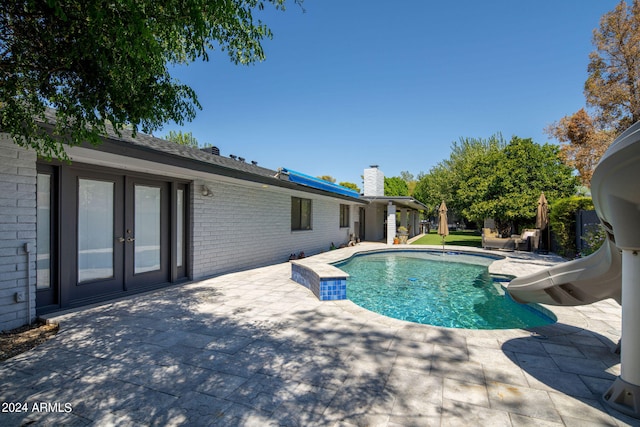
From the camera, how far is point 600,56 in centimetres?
1395

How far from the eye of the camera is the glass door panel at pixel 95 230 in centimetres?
596

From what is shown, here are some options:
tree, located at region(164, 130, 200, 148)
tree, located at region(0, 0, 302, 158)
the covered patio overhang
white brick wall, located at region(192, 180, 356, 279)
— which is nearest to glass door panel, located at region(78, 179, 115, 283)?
white brick wall, located at region(192, 180, 356, 279)

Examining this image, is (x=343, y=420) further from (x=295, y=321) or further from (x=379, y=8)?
(x=379, y=8)

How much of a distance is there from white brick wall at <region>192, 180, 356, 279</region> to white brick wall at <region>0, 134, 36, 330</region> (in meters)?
3.64

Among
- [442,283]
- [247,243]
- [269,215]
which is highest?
[269,215]

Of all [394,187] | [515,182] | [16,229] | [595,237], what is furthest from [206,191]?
[394,187]

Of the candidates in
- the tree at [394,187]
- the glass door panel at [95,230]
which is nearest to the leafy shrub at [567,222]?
the glass door panel at [95,230]

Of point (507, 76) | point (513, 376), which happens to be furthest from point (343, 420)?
point (507, 76)

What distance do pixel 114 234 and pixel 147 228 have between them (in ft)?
2.77

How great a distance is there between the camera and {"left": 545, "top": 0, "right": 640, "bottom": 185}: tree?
1316 cm

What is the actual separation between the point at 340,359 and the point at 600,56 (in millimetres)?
19182

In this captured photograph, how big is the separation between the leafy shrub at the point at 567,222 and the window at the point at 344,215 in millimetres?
11164

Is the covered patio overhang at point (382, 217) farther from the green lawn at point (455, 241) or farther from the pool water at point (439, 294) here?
the pool water at point (439, 294)

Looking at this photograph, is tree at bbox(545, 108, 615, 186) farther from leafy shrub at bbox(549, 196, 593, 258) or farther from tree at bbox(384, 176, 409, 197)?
tree at bbox(384, 176, 409, 197)
